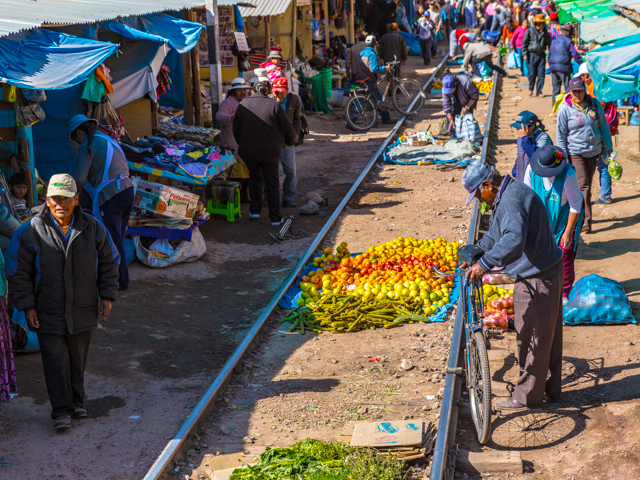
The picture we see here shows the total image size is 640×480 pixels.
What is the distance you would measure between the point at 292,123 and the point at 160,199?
3.00 m

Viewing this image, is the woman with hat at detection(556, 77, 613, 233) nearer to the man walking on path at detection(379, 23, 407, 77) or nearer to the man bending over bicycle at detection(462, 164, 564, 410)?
the man bending over bicycle at detection(462, 164, 564, 410)

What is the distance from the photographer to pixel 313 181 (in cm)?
1392

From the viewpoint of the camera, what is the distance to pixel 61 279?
5.18 m

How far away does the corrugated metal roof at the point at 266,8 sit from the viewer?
16688mm

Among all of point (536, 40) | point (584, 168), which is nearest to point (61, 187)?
point (584, 168)

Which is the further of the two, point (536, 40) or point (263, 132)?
point (536, 40)

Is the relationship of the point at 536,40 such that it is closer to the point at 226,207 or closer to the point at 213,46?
the point at 213,46

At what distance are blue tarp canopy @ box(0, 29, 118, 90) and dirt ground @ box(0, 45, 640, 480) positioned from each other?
249 centimetres

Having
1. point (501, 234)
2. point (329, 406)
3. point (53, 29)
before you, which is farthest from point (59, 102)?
point (501, 234)

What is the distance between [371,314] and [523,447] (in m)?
2.68

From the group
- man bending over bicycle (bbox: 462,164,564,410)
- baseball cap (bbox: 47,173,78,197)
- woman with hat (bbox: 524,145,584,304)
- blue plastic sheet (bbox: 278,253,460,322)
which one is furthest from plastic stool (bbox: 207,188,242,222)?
man bending over bicycle (bbox: 462,164,564,410)

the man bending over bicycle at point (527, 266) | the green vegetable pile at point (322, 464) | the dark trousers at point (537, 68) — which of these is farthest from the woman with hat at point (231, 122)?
the dark trousers at point (537, 68)

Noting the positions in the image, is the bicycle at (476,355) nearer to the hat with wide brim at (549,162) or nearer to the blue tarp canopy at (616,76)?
the hat with wide brim at (549,162)

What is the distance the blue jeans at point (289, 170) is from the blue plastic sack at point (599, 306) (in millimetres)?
5606
